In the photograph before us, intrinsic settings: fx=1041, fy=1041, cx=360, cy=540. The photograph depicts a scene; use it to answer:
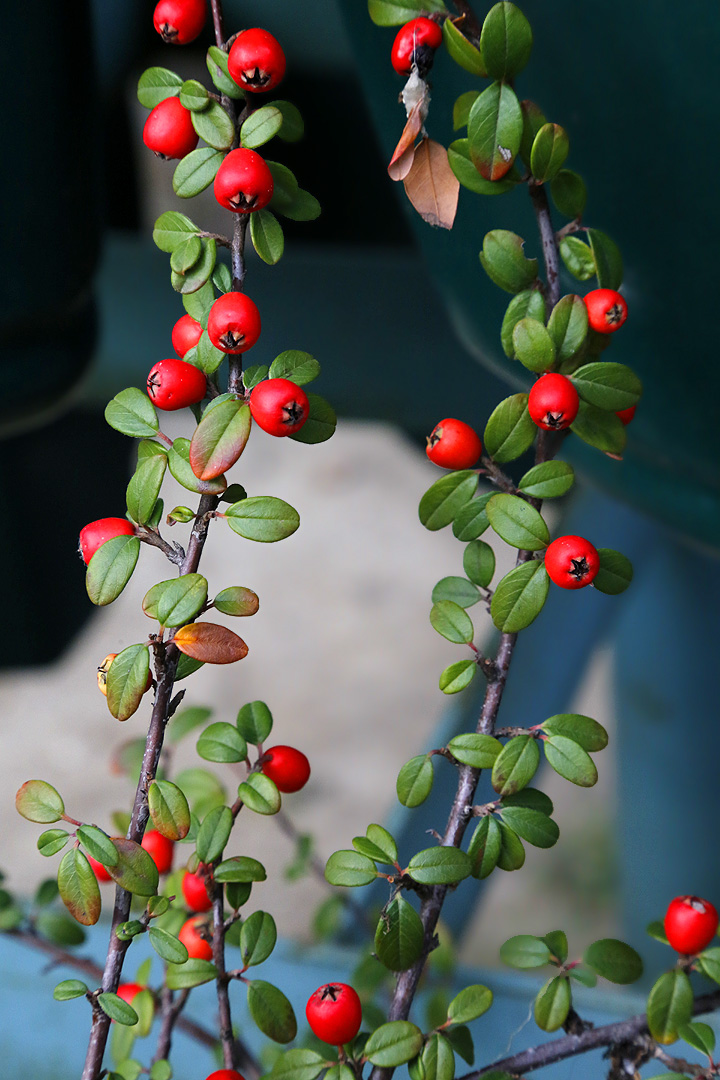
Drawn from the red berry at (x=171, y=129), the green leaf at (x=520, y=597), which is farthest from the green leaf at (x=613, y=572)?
the red berry at (x=171, y=129)

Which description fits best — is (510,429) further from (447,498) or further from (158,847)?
(158,847)

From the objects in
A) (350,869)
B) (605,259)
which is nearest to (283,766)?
(350,869)

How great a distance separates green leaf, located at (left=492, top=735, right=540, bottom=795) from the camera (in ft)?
0.69

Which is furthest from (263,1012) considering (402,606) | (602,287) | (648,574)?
(402,606)

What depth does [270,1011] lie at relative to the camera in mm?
224

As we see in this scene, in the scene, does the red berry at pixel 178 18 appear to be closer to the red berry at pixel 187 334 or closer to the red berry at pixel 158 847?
the red berry at pixel 187 334

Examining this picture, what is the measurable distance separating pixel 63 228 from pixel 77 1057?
12.6 inches

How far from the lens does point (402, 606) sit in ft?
5.67

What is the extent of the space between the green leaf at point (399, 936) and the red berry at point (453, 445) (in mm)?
90

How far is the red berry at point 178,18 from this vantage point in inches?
8.2

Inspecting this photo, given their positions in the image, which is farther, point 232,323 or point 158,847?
point 158,847

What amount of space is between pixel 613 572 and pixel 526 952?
9 centimetres

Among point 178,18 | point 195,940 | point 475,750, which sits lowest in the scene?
point 195,940

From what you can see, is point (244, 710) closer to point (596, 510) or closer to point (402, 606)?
point (596, 510)
